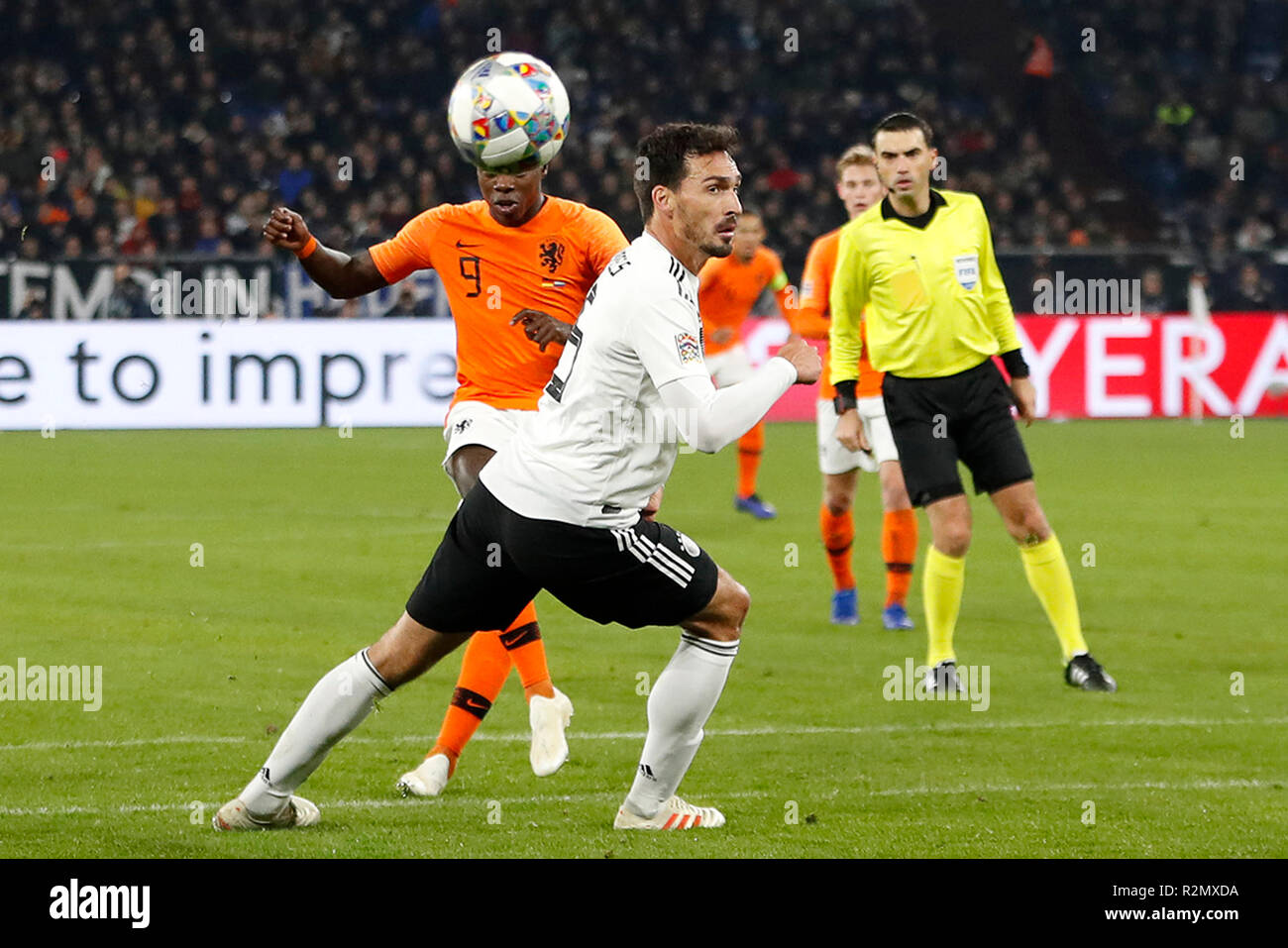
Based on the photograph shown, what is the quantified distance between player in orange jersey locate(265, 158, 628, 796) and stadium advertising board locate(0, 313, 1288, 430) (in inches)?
510

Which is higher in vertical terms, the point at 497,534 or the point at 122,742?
the point at 497,534

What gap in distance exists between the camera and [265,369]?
19891 millimetres

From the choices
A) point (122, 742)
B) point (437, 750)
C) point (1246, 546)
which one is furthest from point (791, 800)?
point (1246, 546)

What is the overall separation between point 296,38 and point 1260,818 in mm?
23357

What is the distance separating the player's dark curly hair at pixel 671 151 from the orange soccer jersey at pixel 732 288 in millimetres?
8324

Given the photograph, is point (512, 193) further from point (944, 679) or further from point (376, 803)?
point (944, 679)

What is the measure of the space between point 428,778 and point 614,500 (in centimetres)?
133

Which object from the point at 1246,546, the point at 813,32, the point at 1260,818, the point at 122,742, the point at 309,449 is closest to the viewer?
the point at 1260,818

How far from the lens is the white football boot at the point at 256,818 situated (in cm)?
540

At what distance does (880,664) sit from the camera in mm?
8586

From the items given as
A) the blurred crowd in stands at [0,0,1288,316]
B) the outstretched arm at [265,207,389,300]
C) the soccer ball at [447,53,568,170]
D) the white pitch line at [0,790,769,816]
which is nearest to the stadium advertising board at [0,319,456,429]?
the blurred crowd in stands at [0,0,1288,316]

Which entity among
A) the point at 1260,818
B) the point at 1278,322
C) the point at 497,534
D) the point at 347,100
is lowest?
the point at 1260,818

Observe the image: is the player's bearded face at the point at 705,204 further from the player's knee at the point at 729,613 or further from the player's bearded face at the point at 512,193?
the player's bearded face at the point at 512,193
